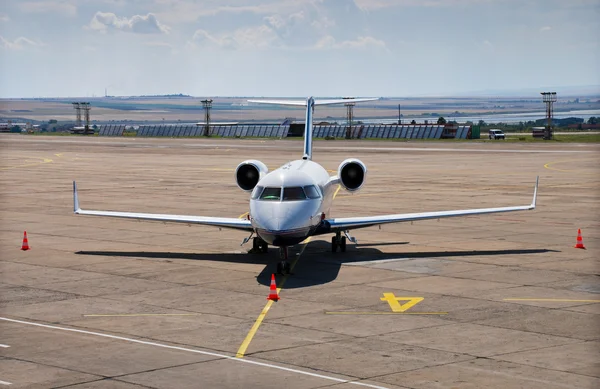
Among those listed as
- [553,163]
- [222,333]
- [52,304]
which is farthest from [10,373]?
[553,163]

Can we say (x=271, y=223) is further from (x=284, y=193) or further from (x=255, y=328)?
(x=255, y=328)

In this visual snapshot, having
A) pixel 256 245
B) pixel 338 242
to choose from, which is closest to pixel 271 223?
pixel 256 245

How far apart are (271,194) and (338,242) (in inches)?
169

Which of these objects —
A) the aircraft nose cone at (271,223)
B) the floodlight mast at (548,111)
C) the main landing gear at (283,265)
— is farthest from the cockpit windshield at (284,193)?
the floodlight mast at (548,111)

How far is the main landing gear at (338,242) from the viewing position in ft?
93.9

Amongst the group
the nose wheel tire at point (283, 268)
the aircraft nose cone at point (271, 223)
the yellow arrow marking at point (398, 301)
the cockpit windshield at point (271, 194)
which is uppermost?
the cockpit windshield at point (271, 194)

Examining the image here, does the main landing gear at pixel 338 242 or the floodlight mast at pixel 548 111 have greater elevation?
the floodlight mast at pixel 548 111

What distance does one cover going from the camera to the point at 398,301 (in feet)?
69.3

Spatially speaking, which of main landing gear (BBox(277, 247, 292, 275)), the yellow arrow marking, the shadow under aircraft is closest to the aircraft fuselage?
main landing gear (BBox(277, 247, 292, 275))

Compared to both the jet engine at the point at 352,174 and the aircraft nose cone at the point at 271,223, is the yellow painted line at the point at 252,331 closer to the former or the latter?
the aircraft nose cone at the point at 271,223

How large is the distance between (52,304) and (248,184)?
34.3 ft

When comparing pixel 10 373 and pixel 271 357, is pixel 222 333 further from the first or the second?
pixel 10 373

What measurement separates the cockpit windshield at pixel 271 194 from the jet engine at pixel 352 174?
16.0ft

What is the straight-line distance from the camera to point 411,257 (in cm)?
2747
